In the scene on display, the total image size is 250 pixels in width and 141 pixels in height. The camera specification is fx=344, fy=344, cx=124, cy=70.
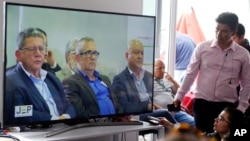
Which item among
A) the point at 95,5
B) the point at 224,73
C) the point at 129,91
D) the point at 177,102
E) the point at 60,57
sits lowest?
the point at 177,102

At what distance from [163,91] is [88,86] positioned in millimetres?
1296

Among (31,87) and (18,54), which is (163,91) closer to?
Answer: (31,87)

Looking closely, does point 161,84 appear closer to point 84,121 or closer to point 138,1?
point 138,1

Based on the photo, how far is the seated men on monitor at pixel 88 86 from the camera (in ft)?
8.21

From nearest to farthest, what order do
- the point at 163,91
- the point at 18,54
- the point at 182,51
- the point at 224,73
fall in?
the point at 18,54 → the point at 224,73 → the point at 163,91 → the point at 182,51

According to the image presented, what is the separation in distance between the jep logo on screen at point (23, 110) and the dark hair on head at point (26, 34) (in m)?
0.39

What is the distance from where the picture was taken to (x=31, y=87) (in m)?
2.29

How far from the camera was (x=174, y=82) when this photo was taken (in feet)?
12.6

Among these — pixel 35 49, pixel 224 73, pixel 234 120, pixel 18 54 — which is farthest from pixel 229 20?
pixel 18 54

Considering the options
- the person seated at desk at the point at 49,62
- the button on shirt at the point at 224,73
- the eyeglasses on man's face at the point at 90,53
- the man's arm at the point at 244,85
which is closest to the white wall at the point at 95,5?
the person seated at desk at the point at 49,62

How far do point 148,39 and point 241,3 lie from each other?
274 centimetres

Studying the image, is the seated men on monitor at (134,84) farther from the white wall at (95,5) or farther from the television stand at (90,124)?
the white wall at (95,5)

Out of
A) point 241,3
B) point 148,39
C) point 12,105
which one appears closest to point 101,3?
point 148,39

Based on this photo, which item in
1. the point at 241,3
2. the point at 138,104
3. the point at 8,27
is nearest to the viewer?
the point at 8,27
